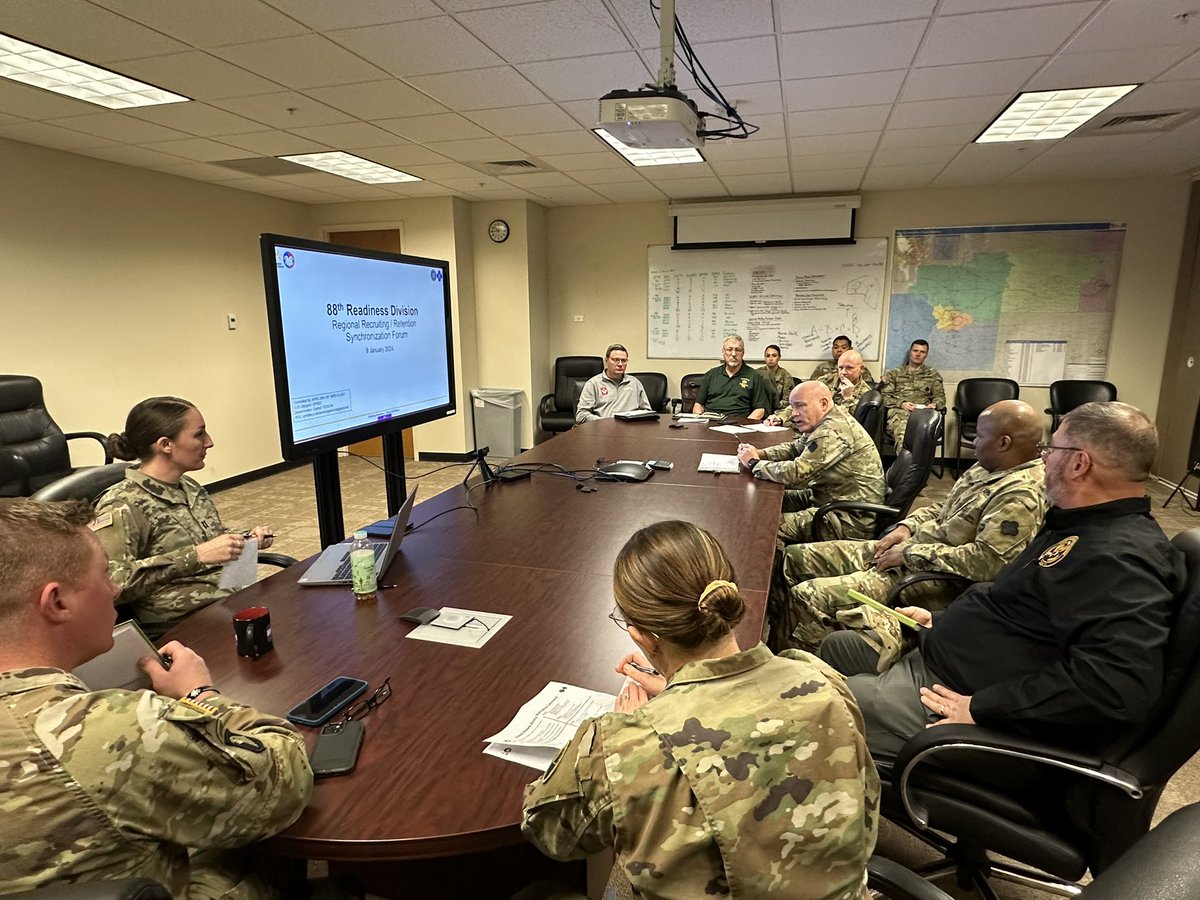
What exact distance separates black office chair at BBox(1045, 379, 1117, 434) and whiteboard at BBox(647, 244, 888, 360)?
153 centimetres

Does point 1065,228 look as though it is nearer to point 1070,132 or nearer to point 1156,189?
point 1156,189

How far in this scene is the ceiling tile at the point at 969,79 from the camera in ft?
9.66

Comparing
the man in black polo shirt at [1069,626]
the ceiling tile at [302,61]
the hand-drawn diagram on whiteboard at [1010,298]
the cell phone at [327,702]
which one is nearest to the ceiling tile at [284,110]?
the ceiling tile at [302,61]

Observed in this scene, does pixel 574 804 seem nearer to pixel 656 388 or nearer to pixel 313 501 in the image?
pixel 313 501

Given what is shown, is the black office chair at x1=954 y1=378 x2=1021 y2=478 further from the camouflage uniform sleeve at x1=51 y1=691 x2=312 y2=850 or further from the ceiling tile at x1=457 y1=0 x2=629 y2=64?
the camouflage uniform sleeve at x1=51 y1=691 x2=312 y2=850

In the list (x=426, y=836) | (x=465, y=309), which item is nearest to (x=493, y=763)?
(x=426, y=836)

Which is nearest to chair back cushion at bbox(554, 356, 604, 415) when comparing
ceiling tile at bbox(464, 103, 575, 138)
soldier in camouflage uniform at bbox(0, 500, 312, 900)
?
ceiling tile at bbox(464, 103, 575, 138)

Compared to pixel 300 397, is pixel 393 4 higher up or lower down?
higher up

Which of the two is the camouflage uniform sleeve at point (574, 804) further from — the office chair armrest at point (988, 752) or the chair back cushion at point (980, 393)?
the chair back cushion at point (980, 393)

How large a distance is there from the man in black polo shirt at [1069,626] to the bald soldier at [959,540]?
0.24 m

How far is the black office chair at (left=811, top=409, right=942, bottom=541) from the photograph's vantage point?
2811mm

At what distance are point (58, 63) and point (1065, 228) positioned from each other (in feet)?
22.9

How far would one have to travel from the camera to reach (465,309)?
6512 millimetres

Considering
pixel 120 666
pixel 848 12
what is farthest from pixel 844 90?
pixel 120 666
